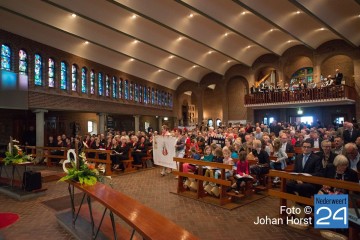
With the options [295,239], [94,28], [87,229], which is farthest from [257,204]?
[94,28]

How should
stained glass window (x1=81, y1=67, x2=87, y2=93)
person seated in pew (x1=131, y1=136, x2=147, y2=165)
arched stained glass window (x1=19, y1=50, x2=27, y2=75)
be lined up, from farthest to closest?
1. stained glass window (x1=81, y1=67, x2=87, y2=93)
2. arched stained glass window (x1=19, y1=50, x2=27, y2=75)
3. person seated in pew (x1=131, y1=136, x2=147, y2=165)

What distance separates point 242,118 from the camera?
25.4 meters

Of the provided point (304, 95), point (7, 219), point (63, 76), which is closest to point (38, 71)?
point (63, 76)

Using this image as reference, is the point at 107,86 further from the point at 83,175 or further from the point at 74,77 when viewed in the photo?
the point at 83,175

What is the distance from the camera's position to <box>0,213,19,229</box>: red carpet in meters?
5.00

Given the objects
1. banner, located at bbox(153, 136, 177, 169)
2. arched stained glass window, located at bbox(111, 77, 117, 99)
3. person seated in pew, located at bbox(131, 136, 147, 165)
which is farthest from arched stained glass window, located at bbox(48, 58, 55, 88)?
banner, located at bbox(153, 136, 177, 169)

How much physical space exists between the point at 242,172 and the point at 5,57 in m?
13.5

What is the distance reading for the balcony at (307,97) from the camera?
54.4 feet

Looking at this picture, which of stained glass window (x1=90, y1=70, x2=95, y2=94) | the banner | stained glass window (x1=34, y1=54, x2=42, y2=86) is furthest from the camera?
stained glass window (x1=90, y1=70, x2=95, y2=94)

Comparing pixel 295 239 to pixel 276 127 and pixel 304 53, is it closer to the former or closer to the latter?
pixel 276 127

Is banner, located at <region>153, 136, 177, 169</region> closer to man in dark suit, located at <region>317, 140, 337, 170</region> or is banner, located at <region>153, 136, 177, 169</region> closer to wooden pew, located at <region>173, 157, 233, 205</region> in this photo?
wooden pew, located at <region>173, 157, 233, 205</region>

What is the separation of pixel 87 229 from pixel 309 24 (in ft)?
58.6

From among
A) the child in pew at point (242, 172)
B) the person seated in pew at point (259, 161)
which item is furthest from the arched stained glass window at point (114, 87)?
the child in pew at point (242, 172)

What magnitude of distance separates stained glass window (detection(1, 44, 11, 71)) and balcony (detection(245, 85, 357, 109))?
52.7 feet
